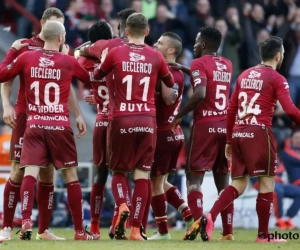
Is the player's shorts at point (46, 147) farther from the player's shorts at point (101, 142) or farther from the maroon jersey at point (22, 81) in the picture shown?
the player's shorts at point (101, 142)

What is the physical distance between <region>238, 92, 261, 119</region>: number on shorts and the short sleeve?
1.81ft

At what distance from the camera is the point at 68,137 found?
42.2ft

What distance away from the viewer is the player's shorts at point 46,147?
41.8 ft

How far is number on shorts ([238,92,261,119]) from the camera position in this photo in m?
13.0

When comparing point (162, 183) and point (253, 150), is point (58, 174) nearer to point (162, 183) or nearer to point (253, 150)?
point (162, 183)

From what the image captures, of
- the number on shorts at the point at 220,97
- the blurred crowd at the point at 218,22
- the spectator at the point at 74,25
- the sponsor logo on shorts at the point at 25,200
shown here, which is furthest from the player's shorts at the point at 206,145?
the spectator at the point at 74,25

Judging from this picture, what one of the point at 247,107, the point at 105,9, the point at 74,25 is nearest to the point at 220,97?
the point at 247,107

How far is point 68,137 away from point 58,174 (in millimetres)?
6234

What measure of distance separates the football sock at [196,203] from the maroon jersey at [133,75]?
50.4 inches

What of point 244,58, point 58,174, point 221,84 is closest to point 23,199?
point 221,84

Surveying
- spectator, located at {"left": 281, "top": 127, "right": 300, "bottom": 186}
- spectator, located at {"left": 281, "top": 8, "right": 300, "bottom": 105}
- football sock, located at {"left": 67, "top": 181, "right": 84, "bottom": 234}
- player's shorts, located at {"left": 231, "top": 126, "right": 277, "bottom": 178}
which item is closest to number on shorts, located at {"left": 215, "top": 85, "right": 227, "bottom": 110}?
player's shorts, located at {"left": 231, "top": 126, "right": 277, "bottom": 178}

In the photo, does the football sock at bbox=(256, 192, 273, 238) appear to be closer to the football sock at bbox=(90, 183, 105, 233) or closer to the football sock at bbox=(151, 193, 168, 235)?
the football sock at bbox=(151, 193, 168, 235)

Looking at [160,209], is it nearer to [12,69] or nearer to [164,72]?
[164,72]

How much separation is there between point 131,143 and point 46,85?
1.17 metres
